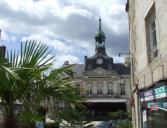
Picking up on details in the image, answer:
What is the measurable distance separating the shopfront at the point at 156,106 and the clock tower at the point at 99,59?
100 feet

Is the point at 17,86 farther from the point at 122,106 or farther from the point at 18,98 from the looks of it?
the point at 122,106

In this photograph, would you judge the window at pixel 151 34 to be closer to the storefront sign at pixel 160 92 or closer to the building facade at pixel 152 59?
the building facade at pixel 152 59

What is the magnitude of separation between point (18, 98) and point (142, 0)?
533 centimetres

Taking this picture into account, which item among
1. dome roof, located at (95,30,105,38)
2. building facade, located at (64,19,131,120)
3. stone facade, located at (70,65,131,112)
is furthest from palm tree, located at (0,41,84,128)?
dome roof, located at (95,30,105,38)

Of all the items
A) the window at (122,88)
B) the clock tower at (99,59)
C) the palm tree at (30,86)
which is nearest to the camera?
the palm tree at (30,86)

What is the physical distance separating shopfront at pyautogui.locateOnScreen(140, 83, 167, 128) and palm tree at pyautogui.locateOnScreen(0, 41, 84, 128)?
256 centimetres

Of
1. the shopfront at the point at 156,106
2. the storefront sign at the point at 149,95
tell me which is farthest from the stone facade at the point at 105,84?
the storefront sign at the point at 149,95

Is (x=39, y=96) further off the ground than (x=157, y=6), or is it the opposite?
(x=157, y=6)

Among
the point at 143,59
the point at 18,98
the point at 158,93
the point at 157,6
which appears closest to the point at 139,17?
the point at 143,59

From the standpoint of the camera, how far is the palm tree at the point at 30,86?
3.16m

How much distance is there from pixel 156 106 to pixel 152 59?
1.49 metres

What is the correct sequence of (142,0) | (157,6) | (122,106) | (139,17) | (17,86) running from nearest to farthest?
1. (17,86)
2. (157,6)
3. (142,0)
4. (139,17)
5. (122,106)

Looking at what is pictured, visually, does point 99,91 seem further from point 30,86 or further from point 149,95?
point 30,86

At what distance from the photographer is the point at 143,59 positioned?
7129 mm
